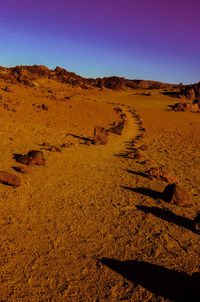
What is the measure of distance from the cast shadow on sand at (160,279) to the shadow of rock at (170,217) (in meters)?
1.45

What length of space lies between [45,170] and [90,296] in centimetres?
446

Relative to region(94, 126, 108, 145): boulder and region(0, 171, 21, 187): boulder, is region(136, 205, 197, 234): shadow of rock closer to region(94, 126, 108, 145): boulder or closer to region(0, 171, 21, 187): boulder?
region(0, 171, 21, 187): boulder

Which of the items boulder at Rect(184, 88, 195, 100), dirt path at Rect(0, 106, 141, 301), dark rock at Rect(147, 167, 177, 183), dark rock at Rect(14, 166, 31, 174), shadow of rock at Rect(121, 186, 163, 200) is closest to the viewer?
dirt path at Rect(0, 106, 141, 301)

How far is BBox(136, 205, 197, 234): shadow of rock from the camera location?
4.58 m

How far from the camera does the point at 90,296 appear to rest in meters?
2.85

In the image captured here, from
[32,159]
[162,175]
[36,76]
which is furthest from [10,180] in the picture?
[36,76]

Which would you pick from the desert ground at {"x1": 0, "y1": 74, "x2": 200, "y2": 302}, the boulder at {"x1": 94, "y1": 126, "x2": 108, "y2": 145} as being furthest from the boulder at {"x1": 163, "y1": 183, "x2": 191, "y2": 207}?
the boulder at {"x1": 94, "y1": 126, "x2": 108, "y2": 145}

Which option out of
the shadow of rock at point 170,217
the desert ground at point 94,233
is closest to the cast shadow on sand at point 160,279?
the desert ground at point 94,233

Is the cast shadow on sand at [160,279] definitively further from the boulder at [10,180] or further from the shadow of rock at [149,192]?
the boulder at [10,180]

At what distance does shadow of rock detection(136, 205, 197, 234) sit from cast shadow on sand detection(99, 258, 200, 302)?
145 cm

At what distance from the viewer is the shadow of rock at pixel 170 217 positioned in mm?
4581

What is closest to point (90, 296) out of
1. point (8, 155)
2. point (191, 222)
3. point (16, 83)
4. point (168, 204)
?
point (191, 222)

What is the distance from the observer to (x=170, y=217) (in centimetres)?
484

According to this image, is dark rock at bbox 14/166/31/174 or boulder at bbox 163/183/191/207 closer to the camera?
boulder at bbox 163/183/191/207
